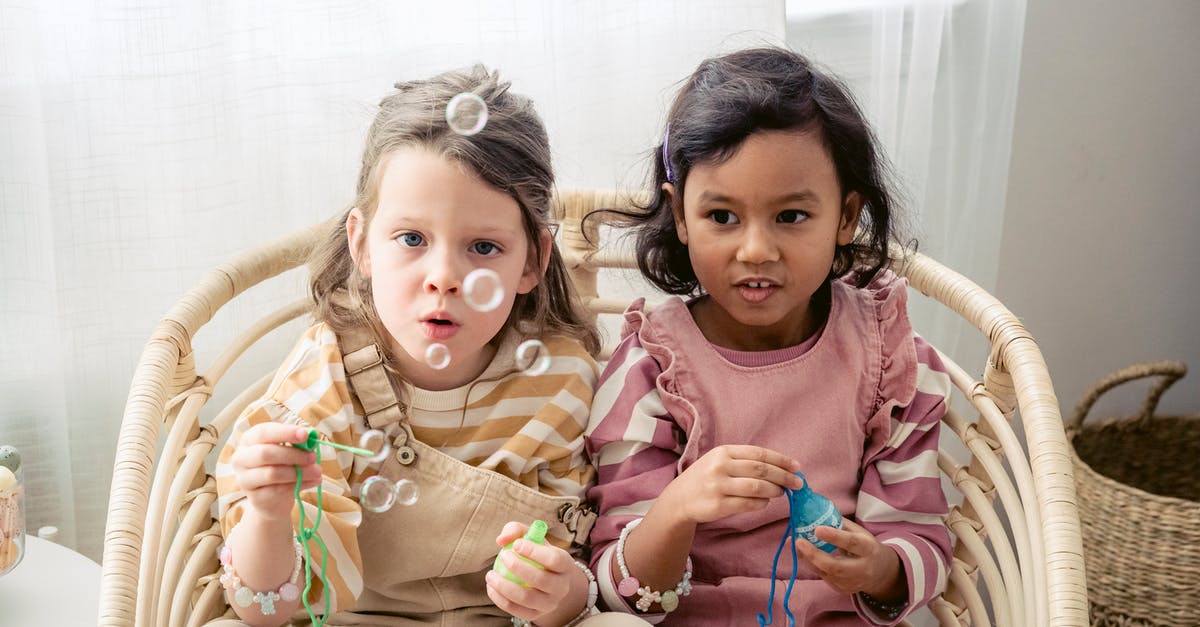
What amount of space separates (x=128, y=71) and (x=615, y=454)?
2.49 ft

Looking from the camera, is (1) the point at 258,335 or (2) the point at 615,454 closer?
(2) the point at 615,454

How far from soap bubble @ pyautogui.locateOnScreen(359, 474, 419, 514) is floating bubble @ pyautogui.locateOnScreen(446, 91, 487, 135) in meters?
0.31

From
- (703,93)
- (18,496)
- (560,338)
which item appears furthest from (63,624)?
(703,93)

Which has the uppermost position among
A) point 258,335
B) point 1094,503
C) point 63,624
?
point 258,335

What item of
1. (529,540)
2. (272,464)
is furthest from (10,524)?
(529,540)

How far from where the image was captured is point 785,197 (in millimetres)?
1111

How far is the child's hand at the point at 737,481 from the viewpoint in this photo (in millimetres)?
1004

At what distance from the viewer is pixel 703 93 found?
1173 millimetres

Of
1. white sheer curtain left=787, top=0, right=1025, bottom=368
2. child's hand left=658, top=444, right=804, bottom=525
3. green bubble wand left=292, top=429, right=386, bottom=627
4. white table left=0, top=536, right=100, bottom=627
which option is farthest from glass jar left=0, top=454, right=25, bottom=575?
white sheer curtain left=787, top=0, right=1025, bottom=368

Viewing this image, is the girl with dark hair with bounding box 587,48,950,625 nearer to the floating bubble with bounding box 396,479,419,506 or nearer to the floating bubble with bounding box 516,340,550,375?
the floating bubble with bounding box 516,340,550,375

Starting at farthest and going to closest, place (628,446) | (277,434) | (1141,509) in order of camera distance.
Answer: (1141,509) < (628,446) < (277,434)

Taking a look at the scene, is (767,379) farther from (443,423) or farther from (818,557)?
(443,423)

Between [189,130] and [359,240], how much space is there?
0.48 metres

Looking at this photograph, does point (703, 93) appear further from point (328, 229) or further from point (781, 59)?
point (328, 229)
